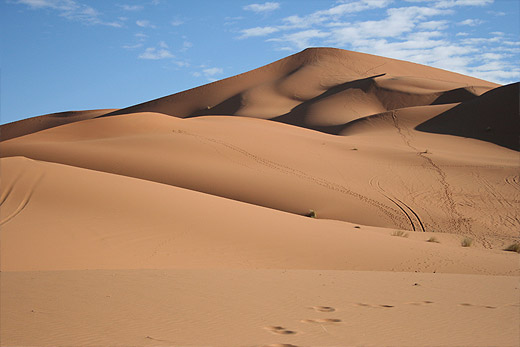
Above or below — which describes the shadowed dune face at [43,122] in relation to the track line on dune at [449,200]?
above

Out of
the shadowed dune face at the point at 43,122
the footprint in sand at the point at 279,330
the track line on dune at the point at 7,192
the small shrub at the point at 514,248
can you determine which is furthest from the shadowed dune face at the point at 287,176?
the shadowed dune face at the point at 43,122

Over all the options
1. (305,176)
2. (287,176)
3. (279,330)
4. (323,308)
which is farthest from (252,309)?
(305,176)

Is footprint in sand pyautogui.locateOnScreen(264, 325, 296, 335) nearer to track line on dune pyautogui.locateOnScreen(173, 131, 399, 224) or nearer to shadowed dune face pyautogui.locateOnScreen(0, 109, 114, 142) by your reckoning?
track line on dune pyautogui.locateOnScreen(173, 131, 399, 224)

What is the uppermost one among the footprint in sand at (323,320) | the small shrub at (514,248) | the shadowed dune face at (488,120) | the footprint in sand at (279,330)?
the shadowed dune face at (488,120)

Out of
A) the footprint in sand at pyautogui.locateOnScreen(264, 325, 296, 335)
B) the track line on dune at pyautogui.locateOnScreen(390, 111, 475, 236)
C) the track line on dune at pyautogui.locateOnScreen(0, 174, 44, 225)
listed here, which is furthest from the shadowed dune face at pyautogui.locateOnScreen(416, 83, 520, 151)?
the footprint in sand at pyautogui.locateOnScreen(264, 325, 296, 335)

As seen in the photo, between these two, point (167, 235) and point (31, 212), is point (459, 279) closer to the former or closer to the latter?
point (167, 235)

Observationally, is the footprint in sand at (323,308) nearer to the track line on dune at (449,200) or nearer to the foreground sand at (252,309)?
the foreground sand at (252,309)

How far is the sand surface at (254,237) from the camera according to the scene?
17.9ft

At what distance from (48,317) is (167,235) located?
18.6 feet

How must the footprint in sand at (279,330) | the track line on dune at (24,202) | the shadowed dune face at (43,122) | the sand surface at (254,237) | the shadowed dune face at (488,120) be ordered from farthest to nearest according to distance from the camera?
the shadowed dune face at (43,122) → the shadowed dune face at (488,120) → the track line on dune at (24,202) → the sand surface at (254,237) → the footprint in sand at (279,330)

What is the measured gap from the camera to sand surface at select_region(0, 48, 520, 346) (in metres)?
5.44

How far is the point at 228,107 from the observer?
66.5 metres

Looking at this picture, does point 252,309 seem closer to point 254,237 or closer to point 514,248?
point 254,237

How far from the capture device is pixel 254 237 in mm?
11859
